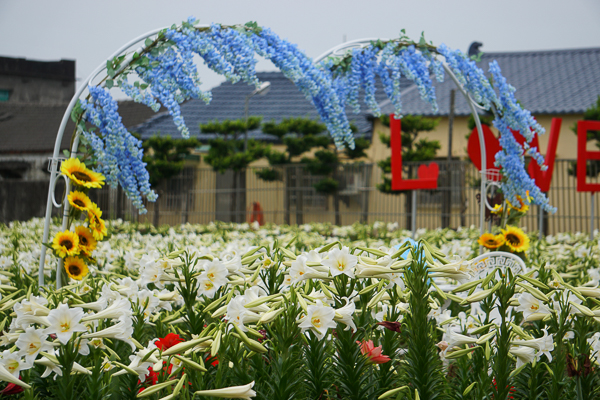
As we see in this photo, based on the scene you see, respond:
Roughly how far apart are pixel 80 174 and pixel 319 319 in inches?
90.3

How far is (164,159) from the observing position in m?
14.8

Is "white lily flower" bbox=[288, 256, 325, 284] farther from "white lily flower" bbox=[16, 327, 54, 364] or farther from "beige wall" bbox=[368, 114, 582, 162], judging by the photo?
"beige wall" bbox=[368, 114, 582, 162]

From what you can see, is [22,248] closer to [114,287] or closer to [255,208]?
[114,287]

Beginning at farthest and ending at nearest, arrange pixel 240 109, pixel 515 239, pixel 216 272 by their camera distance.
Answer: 1. pixel 240 109
2. pixel 515 239
3. pixel 216 272

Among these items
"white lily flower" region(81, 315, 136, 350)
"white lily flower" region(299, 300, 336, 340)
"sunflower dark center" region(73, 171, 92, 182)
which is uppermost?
"sunflower dark center" region(73, 171, 92, 182)

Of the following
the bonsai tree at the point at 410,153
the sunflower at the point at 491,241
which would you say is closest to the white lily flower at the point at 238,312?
the sunflower at the point at 491,241

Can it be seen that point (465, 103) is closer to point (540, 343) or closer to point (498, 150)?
point (498, 150)

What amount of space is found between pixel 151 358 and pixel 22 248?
165 inches

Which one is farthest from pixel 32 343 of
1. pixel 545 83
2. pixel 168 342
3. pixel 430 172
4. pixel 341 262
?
pixel 545 83

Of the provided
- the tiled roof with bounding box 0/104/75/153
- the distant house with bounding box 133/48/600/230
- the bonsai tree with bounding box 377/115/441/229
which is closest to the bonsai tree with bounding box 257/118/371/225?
the distant house with bounding box 133/48/600/230

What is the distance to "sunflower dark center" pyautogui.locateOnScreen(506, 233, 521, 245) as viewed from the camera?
A: 4164mm

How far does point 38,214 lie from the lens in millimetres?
14797

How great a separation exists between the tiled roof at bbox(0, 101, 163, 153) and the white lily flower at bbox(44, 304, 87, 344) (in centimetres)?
1938

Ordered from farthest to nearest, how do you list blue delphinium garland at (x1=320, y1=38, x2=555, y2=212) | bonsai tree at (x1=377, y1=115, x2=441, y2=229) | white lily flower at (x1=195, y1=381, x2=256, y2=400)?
bonsai tree at (x1=377, y1=115, x2=441, y2=229)
blue delphinium garland at (x1=320, y1=38, x2=555, y2=212)
white lily flower at (x1=195, y1=381, x2=256, y2=400)
